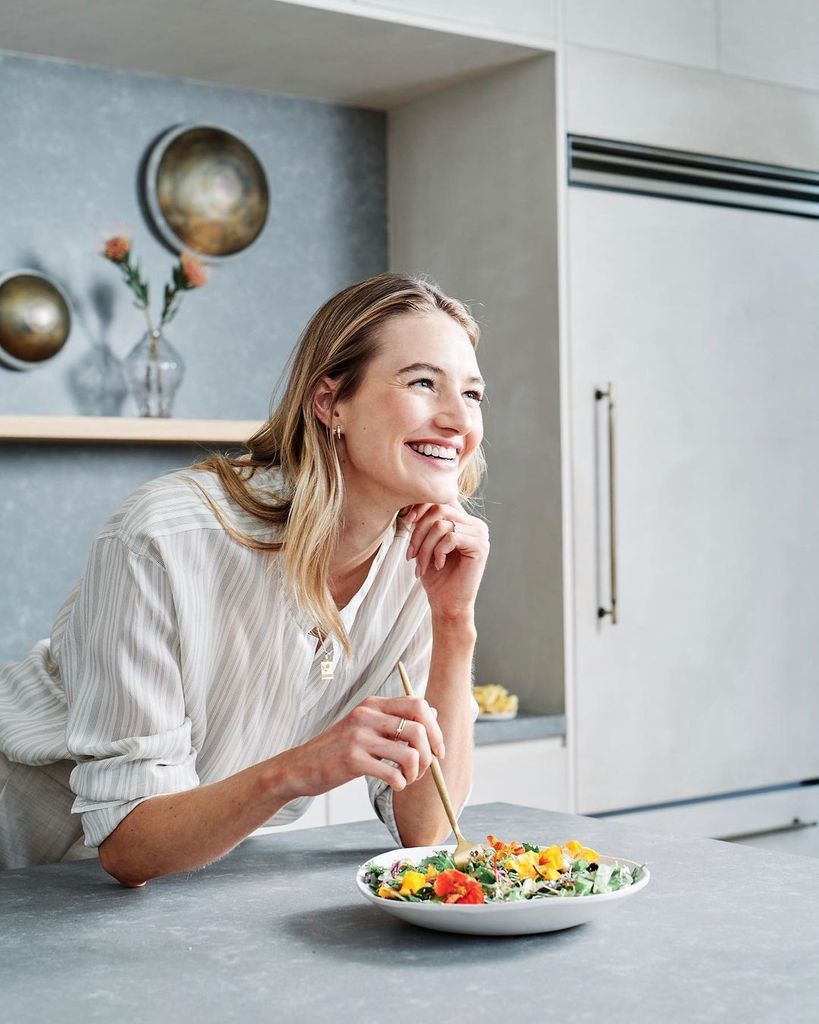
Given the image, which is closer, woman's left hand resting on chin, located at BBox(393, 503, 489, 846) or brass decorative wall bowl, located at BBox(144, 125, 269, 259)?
woman's left hand resting on chin, located at BBox(393, 503, 489, 846)

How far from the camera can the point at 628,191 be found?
3082 millimetres

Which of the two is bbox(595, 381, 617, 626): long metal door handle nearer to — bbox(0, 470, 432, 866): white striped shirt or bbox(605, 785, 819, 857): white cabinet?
bbox(605, 785, 819, 857): white cabinet

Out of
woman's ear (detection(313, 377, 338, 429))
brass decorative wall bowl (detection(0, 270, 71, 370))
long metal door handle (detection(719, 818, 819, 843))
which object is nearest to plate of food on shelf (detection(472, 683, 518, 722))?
long metal door handle (detection(719, 818, 819, 843))

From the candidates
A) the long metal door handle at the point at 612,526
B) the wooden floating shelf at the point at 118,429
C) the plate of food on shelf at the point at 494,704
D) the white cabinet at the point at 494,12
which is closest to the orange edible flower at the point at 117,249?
the wooden floating shelf at the point at 118,429

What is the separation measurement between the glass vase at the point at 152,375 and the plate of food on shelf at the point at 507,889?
68.4 inches

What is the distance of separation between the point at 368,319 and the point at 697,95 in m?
1.76

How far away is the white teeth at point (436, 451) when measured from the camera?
171 centimetres

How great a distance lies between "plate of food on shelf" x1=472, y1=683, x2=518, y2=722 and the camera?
9.57ft

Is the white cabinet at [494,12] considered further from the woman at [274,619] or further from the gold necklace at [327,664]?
the gold necklace at [327,664]

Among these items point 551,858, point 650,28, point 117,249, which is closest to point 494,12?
point 650,28

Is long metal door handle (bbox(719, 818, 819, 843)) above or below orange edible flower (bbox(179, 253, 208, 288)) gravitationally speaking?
below

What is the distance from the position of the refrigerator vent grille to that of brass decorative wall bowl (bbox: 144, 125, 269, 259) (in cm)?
74

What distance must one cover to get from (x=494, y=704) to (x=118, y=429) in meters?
0.96

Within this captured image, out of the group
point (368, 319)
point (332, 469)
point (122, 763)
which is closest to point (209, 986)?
point (122, 763)
